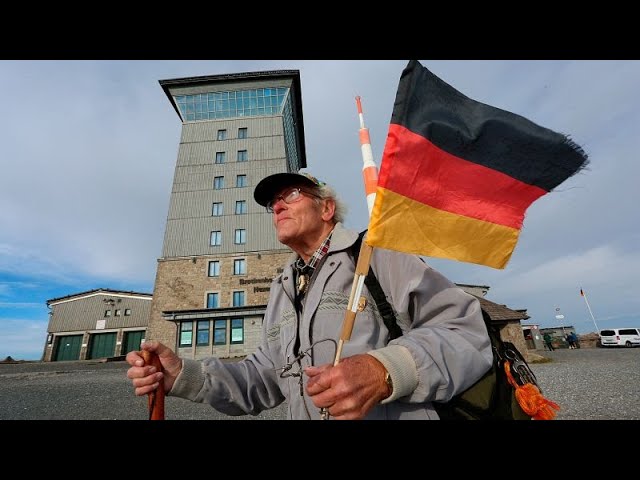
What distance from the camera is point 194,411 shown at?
8.20m

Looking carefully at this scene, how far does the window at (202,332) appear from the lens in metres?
28.0

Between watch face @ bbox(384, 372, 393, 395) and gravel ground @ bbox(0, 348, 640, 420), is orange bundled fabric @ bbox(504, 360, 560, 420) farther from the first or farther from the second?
gravel ground @ bbox(0, 348, 640, 420)

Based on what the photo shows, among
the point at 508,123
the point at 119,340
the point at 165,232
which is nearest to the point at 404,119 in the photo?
the point at 508,123

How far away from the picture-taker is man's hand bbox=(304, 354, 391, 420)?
1317 millimetres

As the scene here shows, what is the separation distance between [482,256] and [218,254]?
106 feet

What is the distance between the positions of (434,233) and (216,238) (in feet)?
109

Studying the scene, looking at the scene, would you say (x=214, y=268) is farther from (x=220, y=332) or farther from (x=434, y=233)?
(x=434, y=233)

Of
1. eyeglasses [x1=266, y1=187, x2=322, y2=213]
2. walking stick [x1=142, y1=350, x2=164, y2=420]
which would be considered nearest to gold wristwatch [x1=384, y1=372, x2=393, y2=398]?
walking stick [x1=142, y1=350, x2=164, y2=420]

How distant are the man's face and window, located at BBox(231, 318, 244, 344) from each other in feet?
89.9

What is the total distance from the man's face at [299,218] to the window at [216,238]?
31.5m

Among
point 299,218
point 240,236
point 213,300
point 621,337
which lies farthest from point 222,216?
point 621,337

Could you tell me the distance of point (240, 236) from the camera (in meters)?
33.2

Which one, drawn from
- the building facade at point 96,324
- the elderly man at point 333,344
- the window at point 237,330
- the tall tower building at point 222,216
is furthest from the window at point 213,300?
the elderly man at point 333,344

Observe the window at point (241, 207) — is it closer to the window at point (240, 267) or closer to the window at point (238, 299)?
the window at point (240, 267)
